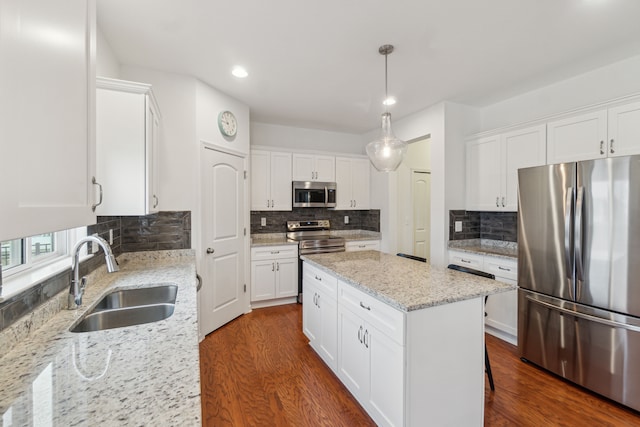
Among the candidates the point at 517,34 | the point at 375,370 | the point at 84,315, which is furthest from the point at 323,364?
the point at 517,34

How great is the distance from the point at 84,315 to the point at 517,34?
3.34 m

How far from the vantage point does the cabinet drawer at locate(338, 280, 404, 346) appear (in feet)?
5.01

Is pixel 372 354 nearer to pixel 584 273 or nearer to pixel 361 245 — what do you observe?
pixel 584 273

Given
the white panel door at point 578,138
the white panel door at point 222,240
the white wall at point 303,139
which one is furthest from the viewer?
the white wall at point 303,139

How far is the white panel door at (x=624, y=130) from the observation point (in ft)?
7.25

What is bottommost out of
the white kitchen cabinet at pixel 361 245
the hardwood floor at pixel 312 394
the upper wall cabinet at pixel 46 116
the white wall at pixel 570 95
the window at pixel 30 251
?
the hardwood floor at pixel 312 394

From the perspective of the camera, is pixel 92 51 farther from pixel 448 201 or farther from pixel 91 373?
pixel 448 201

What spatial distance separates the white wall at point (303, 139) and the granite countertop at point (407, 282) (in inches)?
99.6

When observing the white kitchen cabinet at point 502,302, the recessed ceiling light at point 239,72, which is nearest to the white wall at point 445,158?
the white kitchen cabinet at point 502,302

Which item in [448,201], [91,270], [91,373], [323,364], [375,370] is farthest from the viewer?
[448,201]

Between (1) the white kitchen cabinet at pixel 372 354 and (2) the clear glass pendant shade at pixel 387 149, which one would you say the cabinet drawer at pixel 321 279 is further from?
(2) the clear glass pendant shade at pixel 387 149

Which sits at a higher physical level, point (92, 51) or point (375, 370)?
point (92, 51)

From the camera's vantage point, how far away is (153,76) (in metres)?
2.70

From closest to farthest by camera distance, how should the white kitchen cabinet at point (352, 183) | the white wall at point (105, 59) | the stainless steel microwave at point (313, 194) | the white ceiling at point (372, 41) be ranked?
the white ceiling at point (372, 41) → the white wall at point (105, 59) → the stainless steel microwave at point (313, 194) → the white kitchen cabinet at point (352, 183)
